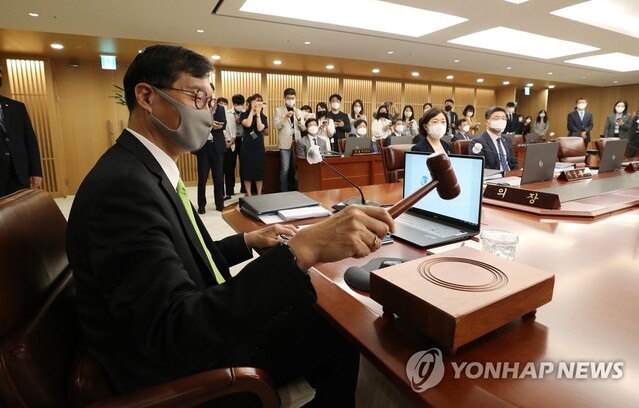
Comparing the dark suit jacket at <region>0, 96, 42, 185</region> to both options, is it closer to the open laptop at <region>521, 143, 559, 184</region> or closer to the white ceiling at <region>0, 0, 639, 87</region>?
the white ceiling at <region>0, 0, 639, 87</region>

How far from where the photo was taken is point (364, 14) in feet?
15.7

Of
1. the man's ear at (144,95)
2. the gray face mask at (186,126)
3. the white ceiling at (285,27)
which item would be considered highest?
the white ceiling at (285,27)

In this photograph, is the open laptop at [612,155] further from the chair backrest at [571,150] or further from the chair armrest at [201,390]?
the chair armrest at [201,390]

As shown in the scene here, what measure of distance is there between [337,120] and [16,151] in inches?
202

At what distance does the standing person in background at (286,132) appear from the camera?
18.8 ft

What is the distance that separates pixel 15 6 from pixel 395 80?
325 inches

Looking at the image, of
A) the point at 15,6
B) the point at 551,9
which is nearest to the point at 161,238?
the point at 15,6

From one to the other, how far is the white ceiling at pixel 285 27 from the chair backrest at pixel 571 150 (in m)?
1.63

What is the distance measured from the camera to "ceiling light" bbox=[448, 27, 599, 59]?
5699 mm

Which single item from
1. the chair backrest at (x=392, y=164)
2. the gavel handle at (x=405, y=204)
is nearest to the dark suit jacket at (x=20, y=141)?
the chair backrest at (x=392, y=164)

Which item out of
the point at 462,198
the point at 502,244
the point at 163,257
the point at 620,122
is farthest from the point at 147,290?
the point at 620,122

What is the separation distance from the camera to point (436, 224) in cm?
140

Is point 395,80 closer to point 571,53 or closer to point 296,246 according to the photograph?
point 571,53

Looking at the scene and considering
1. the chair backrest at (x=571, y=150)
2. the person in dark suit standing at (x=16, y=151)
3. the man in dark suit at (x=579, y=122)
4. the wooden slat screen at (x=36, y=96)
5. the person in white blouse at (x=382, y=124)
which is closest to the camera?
the person in dark suit standing at (x=16, y=151)
